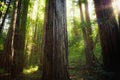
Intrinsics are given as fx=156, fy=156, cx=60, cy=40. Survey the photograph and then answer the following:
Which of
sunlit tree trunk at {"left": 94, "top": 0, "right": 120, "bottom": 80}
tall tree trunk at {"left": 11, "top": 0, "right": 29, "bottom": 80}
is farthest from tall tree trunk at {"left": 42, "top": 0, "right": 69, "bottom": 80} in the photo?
tall tree trunk at {"left": 11, "top": 0, "right": 29, "bottom": 80}

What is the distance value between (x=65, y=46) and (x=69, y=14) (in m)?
18.9

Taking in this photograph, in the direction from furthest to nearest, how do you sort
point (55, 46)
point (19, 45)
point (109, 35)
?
1. point (19, 45)
2. point (109, 35)
3. point (55, 46)

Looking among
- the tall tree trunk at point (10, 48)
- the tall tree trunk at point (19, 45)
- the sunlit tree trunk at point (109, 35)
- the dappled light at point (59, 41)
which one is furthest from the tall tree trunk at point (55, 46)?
the tall tree trunk at point (10, 48)

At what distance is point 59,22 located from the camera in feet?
20.2

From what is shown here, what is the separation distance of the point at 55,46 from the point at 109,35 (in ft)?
8.85

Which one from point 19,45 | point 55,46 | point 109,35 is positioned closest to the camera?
point 55,46

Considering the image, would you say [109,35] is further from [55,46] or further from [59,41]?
[55,46]

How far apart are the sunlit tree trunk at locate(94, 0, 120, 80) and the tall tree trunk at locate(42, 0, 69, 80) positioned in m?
1.95

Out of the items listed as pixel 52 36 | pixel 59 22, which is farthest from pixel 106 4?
pixel 52 36

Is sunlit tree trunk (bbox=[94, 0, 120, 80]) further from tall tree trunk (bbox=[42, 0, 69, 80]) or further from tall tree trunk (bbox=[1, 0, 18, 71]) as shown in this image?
tall tree trunk (bbox=[1, 0, 18, 71])

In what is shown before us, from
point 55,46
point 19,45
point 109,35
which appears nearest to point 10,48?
point 19,45

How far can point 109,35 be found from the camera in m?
6.97

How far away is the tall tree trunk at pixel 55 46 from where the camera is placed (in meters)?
5.64

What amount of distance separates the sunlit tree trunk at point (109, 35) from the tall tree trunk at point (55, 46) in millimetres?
1947
